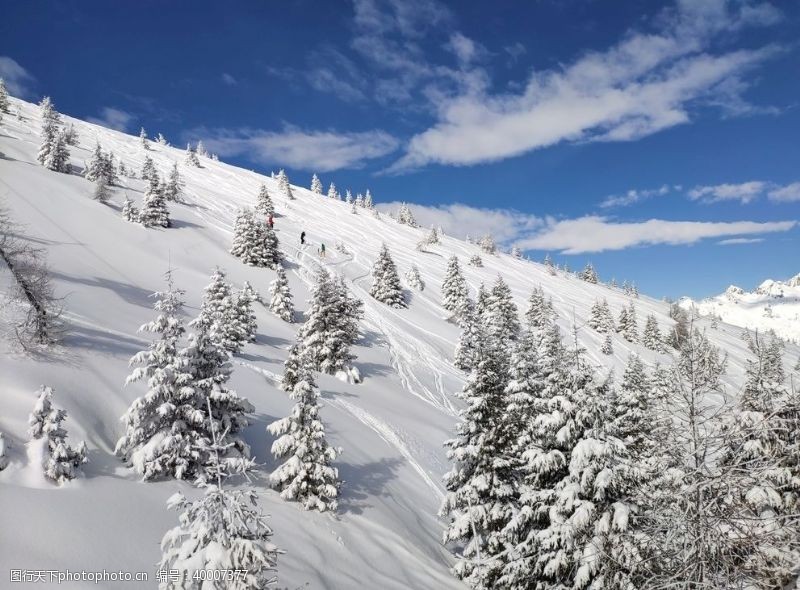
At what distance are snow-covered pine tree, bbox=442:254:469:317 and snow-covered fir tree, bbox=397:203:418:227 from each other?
3120 inches

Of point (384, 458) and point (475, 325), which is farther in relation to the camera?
point (475, 325)

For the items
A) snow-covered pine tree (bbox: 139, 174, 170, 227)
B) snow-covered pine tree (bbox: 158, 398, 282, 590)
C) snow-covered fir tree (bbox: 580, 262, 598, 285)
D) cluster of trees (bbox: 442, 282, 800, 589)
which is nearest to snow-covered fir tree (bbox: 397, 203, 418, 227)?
snow-covered fir tree (bbox: 580, 262, 598, 285)

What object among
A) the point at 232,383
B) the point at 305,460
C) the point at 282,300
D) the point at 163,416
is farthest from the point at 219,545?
the point at 282,300

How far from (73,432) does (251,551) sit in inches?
416

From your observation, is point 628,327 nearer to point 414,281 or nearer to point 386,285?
point 414,281

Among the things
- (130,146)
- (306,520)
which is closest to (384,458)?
(306,520)

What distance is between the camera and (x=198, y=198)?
87.0m

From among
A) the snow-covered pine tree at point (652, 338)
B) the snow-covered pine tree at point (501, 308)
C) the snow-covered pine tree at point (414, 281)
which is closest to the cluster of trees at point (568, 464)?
the snow-covered pine tree at point (501, 308)

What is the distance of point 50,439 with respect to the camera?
36.1 ft

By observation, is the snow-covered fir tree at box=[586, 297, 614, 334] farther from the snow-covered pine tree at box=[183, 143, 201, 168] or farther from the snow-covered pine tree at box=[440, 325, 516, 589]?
the snow-covered pine tree at box=[183, 143, 201, 168]

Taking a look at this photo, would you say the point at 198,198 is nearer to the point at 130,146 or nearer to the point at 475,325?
the point at 130,146

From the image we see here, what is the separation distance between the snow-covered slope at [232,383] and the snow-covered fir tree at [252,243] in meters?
1.96

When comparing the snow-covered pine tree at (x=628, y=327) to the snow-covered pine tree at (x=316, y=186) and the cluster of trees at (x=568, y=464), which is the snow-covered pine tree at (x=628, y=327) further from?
the snow-covered pine tree at (x=316, y=186)

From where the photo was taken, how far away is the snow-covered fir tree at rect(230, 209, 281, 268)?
5625 centimetres
